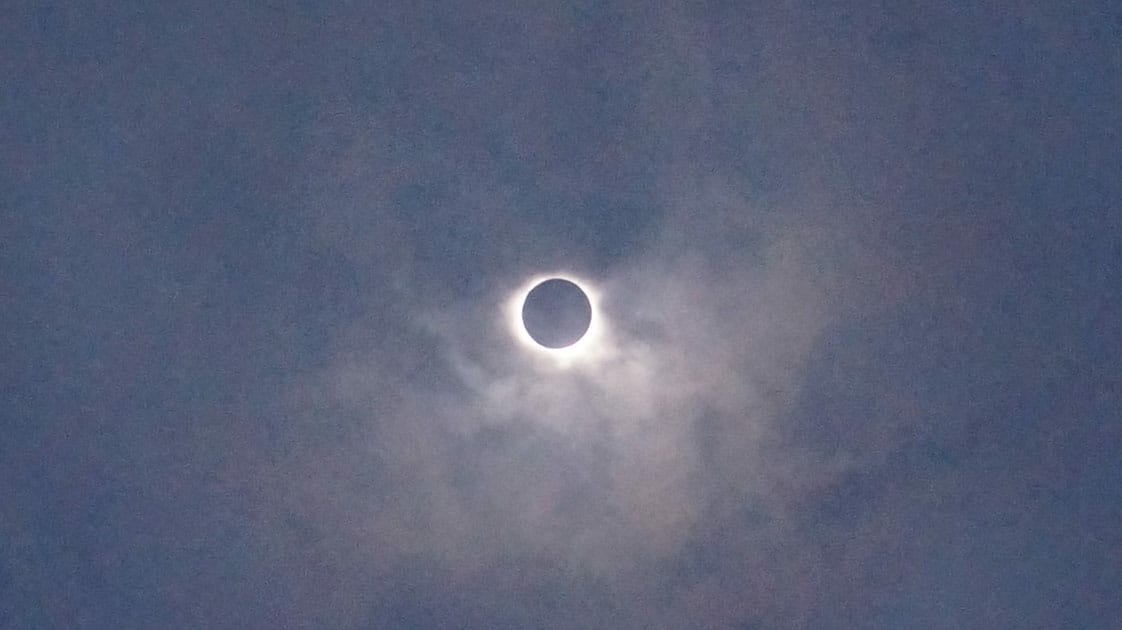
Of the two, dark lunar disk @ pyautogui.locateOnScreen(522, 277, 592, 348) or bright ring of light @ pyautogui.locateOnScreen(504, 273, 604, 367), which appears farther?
bright ring of light @ pyautogui.locateOnScreen(504, 273, 604, 367)

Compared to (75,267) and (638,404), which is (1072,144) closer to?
(638,404)

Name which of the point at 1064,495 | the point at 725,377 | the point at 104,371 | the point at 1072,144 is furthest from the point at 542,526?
the point at 1072,144

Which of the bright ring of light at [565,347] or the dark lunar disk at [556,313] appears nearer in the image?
the dark lunar disk at [556,313]

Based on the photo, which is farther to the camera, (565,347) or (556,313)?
(565,347)
